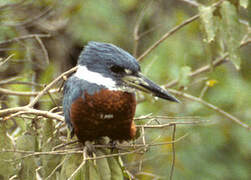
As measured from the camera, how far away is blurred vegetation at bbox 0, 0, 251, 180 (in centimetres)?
308

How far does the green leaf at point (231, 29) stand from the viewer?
2912mm

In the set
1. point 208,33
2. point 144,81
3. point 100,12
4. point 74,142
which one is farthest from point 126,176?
point 100,12

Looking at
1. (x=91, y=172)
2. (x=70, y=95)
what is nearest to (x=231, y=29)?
(x=70, y=95)

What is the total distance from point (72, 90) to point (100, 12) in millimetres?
3548

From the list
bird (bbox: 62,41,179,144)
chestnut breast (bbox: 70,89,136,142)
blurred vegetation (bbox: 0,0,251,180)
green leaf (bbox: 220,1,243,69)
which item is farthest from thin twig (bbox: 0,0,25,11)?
green leaf (bbox: 220,1,243,69)

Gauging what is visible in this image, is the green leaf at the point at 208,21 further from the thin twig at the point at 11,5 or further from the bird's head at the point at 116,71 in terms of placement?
the thin twig at the point at 11,5

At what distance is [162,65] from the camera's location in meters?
5.20

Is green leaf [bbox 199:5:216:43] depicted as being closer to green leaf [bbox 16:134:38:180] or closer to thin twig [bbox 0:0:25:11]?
green leaf [bbox 16:134:38:180]

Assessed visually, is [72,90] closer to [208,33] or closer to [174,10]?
[208,33]

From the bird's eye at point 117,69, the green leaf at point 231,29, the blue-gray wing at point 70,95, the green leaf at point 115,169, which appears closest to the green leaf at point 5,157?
the blue-gray wing at point 70,95

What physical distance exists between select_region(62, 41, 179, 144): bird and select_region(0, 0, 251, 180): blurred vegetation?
302mm

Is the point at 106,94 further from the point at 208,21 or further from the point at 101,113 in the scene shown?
the point at 208,21

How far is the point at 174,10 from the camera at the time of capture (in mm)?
5996

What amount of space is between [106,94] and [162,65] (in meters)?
2.91
